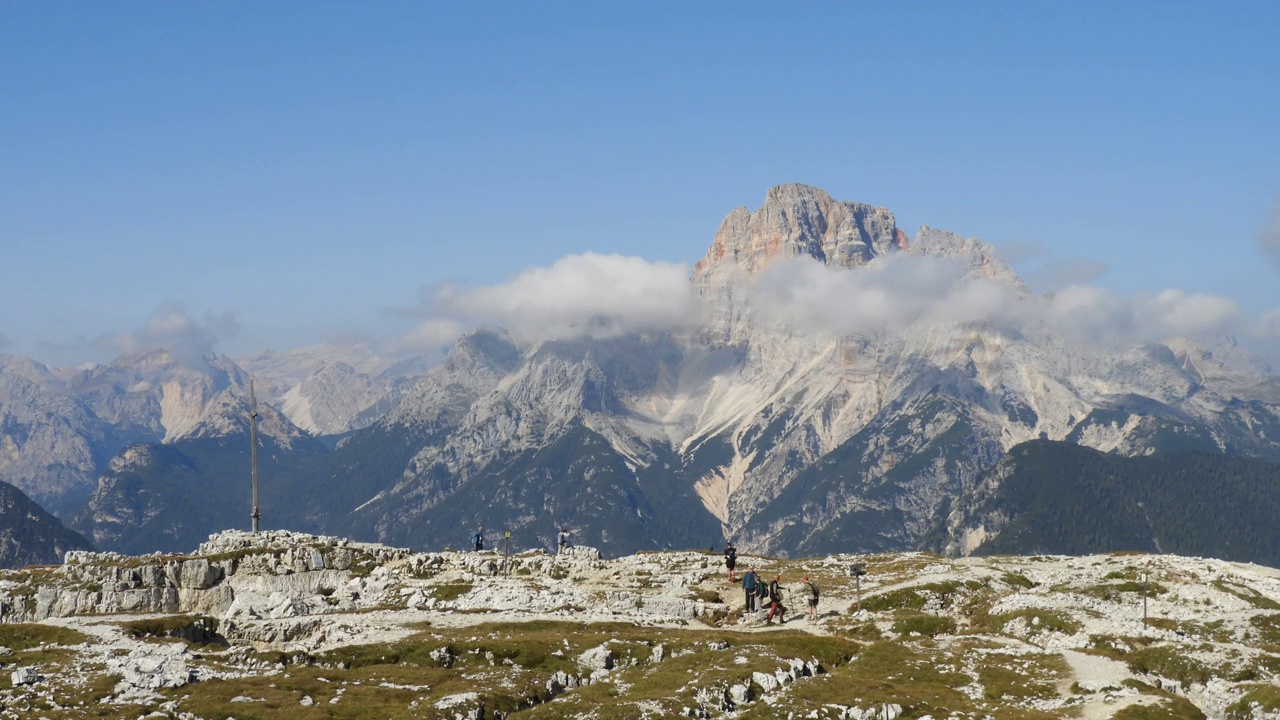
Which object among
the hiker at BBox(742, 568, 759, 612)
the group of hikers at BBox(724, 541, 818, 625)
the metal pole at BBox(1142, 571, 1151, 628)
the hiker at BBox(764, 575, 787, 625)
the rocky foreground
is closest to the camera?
the rocky foreground

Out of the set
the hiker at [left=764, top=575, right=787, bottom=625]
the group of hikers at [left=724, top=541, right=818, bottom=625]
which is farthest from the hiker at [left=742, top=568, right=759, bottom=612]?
the hiker at [left=764, top=575, right=787, bottom=625]

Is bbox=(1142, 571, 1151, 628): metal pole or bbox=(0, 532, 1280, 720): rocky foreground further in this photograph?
bbox=(1142, 571, 1151, 628): metal pole

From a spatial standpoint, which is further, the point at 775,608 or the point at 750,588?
the point at 750,588

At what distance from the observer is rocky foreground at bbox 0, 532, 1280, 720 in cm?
7450

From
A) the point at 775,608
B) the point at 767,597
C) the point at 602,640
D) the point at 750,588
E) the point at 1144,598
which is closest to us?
the point at 602,640

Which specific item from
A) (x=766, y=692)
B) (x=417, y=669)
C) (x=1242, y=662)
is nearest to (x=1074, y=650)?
(x=1242, y=662)

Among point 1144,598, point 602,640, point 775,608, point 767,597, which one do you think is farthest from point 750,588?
point 1144,598

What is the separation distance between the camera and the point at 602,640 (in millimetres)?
92938

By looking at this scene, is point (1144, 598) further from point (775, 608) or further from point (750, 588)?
point (750, 588)

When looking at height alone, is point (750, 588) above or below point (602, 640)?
above

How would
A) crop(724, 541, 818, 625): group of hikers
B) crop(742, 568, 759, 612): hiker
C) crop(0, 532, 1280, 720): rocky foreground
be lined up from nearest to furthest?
crop(0, 532, 1280, 720): rocky foreground
crop(724, 541, 818, 625): group of hikers
crop(742, 568, 759, 612): hiker

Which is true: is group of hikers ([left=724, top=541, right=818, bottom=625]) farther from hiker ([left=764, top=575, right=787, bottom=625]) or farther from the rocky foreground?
the rocky foreground

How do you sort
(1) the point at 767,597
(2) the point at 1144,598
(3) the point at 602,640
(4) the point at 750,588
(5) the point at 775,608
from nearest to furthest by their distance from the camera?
(3) the point at 602,640
(5) the point at 775,608
(4) the point at 750,588
(2) the point at 1144,598
(1) the point at 767,597

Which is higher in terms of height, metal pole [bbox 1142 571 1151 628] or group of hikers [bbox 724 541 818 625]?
group of hikers [bbox 724 541 818 625]
